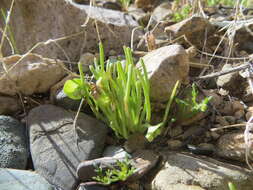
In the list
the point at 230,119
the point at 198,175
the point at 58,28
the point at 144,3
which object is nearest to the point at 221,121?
the point at 230,119

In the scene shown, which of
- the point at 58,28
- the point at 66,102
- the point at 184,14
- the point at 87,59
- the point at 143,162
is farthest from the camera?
the point at 184,14

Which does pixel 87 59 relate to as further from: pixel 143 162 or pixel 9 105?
pixel 143 162

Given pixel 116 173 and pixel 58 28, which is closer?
pixel 116 173

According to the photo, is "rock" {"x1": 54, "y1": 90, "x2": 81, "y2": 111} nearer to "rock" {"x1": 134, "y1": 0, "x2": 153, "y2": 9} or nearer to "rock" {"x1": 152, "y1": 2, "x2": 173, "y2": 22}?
"rock" {"x1": 152, "y1": 2, "x2": 173, "y2": 22}

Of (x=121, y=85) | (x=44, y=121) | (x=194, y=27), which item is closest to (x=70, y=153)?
(x=44, y=121)

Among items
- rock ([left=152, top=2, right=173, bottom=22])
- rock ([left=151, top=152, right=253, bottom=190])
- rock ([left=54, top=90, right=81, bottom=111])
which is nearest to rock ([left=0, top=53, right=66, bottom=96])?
rock ([left=54, top=90, right=81, bottom=111])

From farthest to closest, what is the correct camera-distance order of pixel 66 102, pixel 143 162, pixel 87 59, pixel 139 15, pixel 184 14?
pixel 139 15, pixel 184 14, pixel 87 59, pixel 66 102, pixel 143 162

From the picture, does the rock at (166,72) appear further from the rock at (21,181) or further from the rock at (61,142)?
the rock at (21,181)

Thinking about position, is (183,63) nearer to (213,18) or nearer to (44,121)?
(44,121)
